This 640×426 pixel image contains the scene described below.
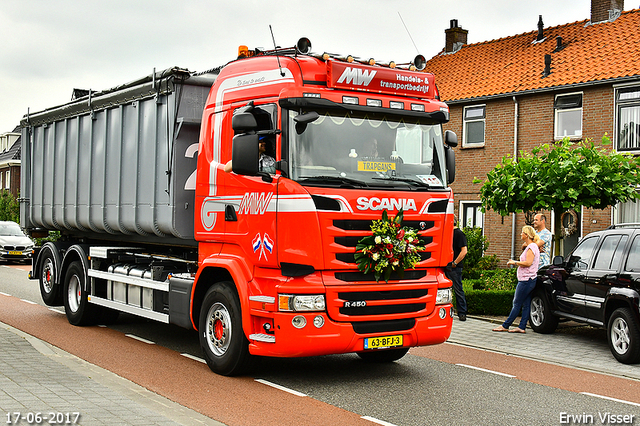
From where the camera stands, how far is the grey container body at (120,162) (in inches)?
355

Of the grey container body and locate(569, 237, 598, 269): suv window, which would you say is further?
locate(569, 237, 598, 269): suv window

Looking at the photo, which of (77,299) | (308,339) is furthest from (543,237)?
(77,299)

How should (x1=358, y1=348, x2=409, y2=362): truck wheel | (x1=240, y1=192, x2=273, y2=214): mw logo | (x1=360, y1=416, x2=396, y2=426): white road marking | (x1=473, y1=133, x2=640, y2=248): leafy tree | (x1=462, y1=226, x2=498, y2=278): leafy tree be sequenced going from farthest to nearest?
(x1=462, y1=226, x2=498, y2=278): leafy tree
(x1=473, y1=133, x2=640, y2=248): leafy tree
(x1=358, y1=348, x2=409, y2=362): truck wheel
(x1=240, y1=192, x2=273, y2=214): mw logo
(x1=360, y1=416, x2=396, y2=426): white road marking

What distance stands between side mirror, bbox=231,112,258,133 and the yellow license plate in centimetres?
255

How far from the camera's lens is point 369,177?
7.39 m


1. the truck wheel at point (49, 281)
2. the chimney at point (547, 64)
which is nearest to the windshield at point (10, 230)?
the truck wheel at point (49, 281)

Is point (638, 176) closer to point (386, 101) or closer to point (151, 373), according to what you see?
point (386, 101)

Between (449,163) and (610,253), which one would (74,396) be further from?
(610,253)

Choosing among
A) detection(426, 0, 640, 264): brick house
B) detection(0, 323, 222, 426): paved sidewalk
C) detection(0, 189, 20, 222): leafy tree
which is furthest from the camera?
detection(0, 189, 20, 222): leafy tree

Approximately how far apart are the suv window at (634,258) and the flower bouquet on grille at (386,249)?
4.04 meters

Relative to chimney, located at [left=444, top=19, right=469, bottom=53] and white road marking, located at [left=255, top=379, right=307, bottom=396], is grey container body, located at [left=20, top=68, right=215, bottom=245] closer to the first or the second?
white road marking, located at [left=255, top=379, right=307, bottom=396]

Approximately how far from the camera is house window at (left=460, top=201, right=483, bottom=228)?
76.9 feet

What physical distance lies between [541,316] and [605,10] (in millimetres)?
15921

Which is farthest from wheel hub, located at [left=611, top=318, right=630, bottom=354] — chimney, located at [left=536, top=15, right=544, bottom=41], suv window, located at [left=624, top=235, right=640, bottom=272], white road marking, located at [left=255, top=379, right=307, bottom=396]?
chimney, located at [left=536, top=15, right=544, bottom=41]
